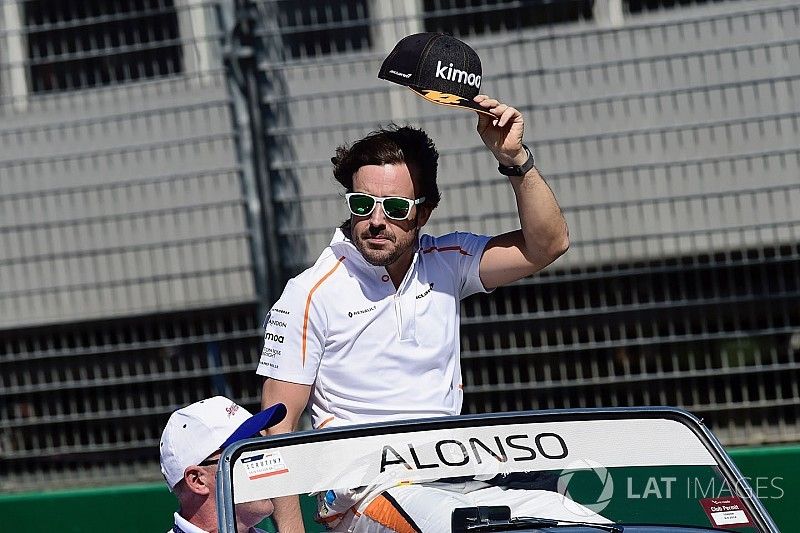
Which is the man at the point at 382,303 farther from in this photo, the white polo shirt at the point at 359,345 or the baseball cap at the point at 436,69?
the baseball cap at the point at 436,69

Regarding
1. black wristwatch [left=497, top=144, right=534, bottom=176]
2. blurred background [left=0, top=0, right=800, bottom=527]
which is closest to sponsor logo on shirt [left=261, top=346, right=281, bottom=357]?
black wristwatch [left=497, top=144, right=534, bottom=176]

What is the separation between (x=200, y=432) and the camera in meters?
3.15

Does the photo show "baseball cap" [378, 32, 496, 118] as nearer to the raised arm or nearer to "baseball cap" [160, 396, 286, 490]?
the raised arm

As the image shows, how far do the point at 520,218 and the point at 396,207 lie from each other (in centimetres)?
41

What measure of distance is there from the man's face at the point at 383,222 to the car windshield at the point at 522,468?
763 millimetres

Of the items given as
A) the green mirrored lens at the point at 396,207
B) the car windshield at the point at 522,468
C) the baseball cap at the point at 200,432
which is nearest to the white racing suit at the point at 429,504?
the car windshield at the point at 522,468

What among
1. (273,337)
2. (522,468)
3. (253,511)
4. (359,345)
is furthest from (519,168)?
(253,511)

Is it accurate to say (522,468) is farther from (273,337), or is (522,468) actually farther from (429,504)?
(273,337)

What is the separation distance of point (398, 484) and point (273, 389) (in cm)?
76

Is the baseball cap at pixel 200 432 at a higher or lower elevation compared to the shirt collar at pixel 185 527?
higher

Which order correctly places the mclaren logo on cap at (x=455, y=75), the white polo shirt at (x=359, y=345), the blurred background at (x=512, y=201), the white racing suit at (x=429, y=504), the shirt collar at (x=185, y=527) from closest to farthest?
1. the white racing suit at (x=429, y=504)
2. the shirt collar at (x=185, y=527)
3. the white polo shirt at (x=359, y=345)
4. the mclaren logo on cap at (x=455, y=75)
5. the blurred background at (x=512, y=201)

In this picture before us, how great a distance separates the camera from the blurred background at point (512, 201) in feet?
21.1

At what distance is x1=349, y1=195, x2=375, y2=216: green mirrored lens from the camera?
142 inches

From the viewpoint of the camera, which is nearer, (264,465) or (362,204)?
(264,465)
